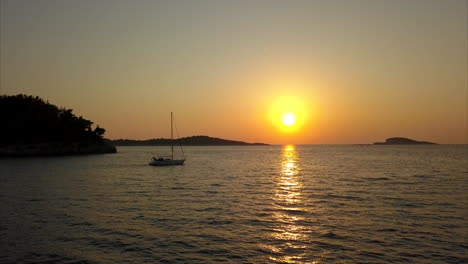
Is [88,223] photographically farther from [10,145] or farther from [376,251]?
[10,145]

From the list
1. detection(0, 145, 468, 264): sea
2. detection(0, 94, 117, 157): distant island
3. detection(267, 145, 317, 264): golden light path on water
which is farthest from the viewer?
detection(0, 94, 117, 157): distant island

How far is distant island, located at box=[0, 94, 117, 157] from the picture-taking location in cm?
12725

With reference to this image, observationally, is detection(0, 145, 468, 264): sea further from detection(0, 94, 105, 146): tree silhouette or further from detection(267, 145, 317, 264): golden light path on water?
detection(0, 94, 105, 146): tree silhouette

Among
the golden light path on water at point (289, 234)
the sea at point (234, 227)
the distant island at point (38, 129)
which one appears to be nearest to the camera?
the golden light path on water at point (289, 234)

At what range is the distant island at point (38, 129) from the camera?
127250 mm

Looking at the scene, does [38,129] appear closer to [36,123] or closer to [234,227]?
[36,123]

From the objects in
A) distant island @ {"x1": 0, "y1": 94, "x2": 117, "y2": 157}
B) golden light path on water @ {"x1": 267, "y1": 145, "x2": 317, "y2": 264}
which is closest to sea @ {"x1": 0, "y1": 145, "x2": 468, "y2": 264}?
golden light path on water @ {"x1": 267, "y1": 145, "x2": 317, "y2": 264}

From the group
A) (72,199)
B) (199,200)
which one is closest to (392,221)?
(199,200)

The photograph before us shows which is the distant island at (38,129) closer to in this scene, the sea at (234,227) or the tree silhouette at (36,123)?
the tree silhouette at (36,123)

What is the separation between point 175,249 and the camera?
17.6 metres

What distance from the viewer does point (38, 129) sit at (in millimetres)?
133625

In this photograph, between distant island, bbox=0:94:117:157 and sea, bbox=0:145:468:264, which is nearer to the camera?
sea, bbox=0:145:468:264

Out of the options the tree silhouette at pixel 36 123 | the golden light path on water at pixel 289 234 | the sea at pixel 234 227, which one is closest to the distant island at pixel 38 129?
the tree silhouette at pixel 36 123

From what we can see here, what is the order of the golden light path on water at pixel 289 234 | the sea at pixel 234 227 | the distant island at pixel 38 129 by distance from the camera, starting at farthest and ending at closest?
the distant island at pixel 38 129
the sea at pixel 234 227
the golden light path on water at pixel 289 234
